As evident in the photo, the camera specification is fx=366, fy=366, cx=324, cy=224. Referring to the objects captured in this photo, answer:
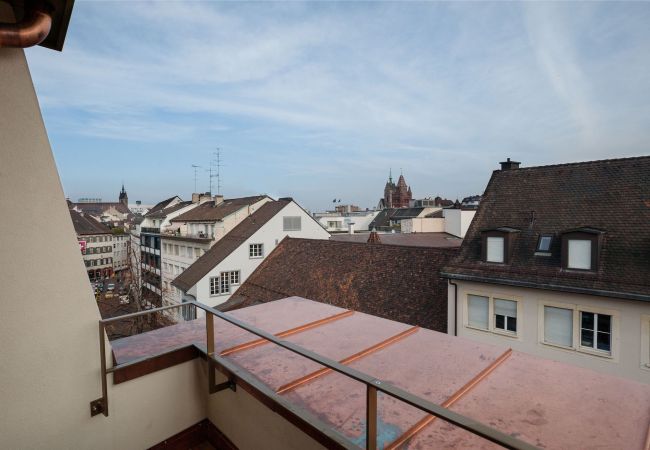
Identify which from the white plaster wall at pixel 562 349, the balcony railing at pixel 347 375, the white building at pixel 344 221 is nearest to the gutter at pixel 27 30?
→ the balcony railing at pixel 347 375

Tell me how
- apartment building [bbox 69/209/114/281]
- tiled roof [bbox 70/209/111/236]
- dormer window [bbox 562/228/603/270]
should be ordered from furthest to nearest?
1. apartment building [bbox 69/209/114/281]
2. tiled roof [bbox 70/209/111/236]
3. dormer window [bbox 562/228/603/270]

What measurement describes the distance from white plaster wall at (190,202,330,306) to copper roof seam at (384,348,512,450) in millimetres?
22226

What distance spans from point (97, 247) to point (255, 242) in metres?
52.2

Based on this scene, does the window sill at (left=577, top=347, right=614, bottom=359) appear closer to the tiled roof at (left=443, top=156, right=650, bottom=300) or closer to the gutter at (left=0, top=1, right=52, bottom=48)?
the tiled roof at (left=443, top=156, right=650, bottom=300)

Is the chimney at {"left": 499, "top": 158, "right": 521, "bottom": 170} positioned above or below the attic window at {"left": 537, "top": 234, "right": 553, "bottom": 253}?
above

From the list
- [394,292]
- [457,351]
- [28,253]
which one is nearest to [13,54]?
[28,253]

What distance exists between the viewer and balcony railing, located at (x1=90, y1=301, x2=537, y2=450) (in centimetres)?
120

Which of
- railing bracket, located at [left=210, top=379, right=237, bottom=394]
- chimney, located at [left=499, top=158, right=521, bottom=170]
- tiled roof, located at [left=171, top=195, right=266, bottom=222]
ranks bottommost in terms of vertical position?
railing bracket, located at [left=210, top=379, right=237, bottom=394]

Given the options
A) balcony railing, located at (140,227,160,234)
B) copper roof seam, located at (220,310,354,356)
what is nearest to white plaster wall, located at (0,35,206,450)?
copper roof seam, located at (220,310,354,356)

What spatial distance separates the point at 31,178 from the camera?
7.16 ft

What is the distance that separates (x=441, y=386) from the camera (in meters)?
2.53

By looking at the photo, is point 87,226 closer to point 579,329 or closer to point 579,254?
point 579,254

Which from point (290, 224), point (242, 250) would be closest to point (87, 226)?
point (242, 250)

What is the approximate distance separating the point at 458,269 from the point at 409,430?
13.7 metres
